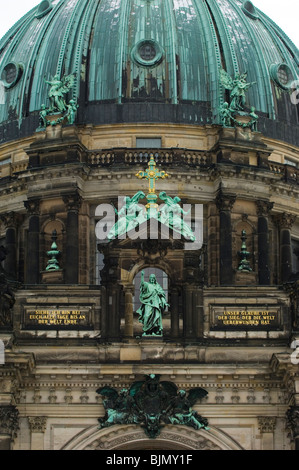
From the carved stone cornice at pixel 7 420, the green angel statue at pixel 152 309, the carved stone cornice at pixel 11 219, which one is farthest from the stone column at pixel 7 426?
the carved stone cornice at pixel 11 219

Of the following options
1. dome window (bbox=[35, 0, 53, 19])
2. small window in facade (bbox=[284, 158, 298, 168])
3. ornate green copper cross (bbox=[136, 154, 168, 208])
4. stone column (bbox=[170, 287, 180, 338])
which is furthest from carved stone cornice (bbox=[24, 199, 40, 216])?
small window in facade (bbox=[284, 158, 298, 168])

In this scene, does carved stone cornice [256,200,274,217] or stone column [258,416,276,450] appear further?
carved stone cornice [256,200,274,217]

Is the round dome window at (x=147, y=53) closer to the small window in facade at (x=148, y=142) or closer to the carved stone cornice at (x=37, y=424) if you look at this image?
the small window in facade at (x=148, y=142)

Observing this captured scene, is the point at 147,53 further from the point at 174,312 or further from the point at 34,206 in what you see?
the point at 174,312

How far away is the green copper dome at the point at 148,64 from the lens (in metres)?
55.1

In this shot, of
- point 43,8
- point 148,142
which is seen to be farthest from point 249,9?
point 148,142

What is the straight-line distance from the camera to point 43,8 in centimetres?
5969

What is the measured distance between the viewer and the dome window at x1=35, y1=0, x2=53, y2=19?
59.3 meters

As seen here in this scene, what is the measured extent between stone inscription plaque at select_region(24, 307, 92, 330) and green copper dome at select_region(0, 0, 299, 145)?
1201 cm

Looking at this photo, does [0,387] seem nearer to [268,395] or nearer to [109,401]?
[109,401]

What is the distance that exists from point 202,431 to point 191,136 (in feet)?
48.9

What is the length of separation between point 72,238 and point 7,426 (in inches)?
437

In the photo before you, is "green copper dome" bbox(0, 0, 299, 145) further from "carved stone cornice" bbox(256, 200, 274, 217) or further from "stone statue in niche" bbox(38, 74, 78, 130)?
"carved stone cornice" bbox(256, 200, 274, 217)

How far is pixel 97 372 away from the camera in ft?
143
